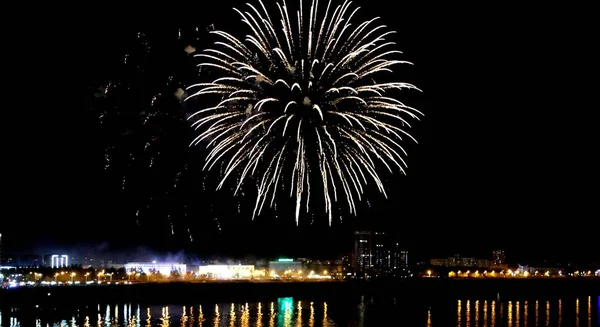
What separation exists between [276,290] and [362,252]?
3398 centimetres

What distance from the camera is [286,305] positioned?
57.2m

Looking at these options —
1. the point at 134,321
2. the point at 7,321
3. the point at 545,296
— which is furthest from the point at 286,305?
the point at 545,296

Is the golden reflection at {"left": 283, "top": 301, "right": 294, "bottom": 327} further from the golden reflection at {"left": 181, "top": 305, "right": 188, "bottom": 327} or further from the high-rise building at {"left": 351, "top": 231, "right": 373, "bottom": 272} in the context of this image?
the high-rise building at {"left": 351, "top": 231, "right": 373, "bottom": 272}

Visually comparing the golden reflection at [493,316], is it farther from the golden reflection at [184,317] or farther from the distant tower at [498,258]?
the distant tower at [498,258]

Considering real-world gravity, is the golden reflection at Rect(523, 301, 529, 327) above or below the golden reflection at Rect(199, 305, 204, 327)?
below

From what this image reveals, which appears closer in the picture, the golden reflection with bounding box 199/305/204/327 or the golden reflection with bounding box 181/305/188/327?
the golden reflection with bounding box 181/305/188/327

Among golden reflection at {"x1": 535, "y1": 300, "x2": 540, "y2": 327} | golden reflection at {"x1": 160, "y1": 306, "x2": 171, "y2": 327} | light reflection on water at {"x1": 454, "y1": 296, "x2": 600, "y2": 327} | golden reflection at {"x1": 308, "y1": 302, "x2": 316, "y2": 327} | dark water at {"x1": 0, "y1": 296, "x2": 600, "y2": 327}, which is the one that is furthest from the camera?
golden reflection at {"x1": 535, "y1": 300, "x2": 540, "y2": 327}

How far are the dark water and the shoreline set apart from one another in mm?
3920

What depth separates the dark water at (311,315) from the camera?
42.1 metres

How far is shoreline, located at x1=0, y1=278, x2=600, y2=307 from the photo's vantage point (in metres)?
56.2

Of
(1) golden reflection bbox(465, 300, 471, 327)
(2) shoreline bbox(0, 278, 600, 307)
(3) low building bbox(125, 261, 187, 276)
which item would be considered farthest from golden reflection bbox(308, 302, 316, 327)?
(3) low building bbox(125, 261, 187, 276)

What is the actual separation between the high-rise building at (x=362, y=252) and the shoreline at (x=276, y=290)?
1227 centimetres

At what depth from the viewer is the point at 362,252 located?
10312cm

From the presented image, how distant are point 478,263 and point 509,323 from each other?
8243cm
